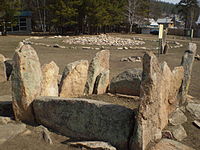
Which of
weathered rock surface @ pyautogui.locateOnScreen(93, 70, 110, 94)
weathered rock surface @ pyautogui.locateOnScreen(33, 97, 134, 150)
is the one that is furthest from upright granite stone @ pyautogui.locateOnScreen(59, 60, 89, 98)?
weathered rock surface @ pyautogui.locateOnScreen(33, 97, 134, 150)

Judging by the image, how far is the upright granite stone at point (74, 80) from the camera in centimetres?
494

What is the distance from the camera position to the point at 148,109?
10.6 feet

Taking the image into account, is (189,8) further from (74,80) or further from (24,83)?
(24,83)

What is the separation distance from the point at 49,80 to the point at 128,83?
5.80 feet

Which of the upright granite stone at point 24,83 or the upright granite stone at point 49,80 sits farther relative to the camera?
the upright granite stone at point 49,80

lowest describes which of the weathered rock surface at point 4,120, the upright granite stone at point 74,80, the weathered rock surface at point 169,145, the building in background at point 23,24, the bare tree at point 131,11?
the weathered rock surface at point 169,145

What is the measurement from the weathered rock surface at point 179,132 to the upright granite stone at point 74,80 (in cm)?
215

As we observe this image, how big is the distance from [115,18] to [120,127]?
33.2 m

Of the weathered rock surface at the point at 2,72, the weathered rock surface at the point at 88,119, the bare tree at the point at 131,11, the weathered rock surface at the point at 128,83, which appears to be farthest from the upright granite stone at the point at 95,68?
the bare tree at the point at 131,11

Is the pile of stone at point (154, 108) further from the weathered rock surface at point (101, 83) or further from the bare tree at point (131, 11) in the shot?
the bare tree at point (131, 11)

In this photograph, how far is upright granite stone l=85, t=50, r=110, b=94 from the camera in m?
5.36

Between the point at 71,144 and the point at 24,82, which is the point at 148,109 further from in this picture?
the point at 24,82

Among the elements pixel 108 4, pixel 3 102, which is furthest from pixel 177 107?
pixel 108 4

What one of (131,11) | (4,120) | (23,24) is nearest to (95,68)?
(4,120)
